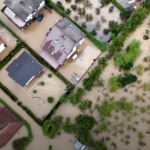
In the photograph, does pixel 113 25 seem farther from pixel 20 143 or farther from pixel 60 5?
pixel 20 143

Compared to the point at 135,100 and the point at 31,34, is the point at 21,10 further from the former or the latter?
the point at 135,100

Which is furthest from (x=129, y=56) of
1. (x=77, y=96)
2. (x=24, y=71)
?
(x=24, y=71)

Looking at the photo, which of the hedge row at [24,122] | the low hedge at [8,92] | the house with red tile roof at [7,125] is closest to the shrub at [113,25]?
the low hedge at [8,92]

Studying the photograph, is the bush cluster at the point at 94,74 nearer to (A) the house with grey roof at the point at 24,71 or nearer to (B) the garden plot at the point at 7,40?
(A) the house with grey roof at the point at 24,71

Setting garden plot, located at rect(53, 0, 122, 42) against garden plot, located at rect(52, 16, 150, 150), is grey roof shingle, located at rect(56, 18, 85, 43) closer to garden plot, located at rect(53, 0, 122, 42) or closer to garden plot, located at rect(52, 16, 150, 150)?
garden plot, located at rect(53, 0, 122, 42)

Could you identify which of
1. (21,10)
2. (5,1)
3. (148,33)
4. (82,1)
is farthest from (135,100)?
(5,1)

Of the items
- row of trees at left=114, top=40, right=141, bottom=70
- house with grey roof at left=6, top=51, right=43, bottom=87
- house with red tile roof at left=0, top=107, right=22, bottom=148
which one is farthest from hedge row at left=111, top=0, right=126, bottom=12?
house with red tile roof at left=0, top=107, right=22, bottom=148
